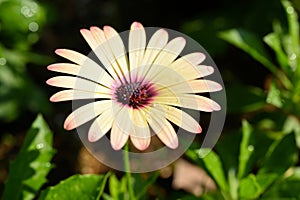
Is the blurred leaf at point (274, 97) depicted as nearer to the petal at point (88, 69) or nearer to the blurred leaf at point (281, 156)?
the blurred leaf at point (281, 156)

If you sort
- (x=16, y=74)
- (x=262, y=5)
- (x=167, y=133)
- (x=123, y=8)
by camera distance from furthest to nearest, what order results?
(x=123, y=8) → (x=262, y=5) → (x=16, y=74) → (x=167, y=133)

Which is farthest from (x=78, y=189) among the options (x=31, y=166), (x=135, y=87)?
(x=135, y=87)

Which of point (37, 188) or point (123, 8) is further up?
point (123, 8)

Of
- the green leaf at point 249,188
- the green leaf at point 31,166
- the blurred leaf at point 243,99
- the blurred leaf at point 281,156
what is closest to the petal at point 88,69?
the green leaf at point 31,166

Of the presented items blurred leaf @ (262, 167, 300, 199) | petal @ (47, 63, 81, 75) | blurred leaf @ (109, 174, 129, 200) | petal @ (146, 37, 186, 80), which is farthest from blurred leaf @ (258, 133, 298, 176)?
petal @ (47, 63, 81, 75)

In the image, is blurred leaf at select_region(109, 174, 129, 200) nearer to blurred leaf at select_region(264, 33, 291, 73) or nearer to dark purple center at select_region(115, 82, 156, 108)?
dark purple center at select_region(115, 82, 156, 108)

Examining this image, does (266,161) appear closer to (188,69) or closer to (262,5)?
(188,69)

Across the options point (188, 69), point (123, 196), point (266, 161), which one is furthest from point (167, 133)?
point (266, 161)

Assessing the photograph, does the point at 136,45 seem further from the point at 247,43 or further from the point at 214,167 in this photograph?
the point at 247,43
